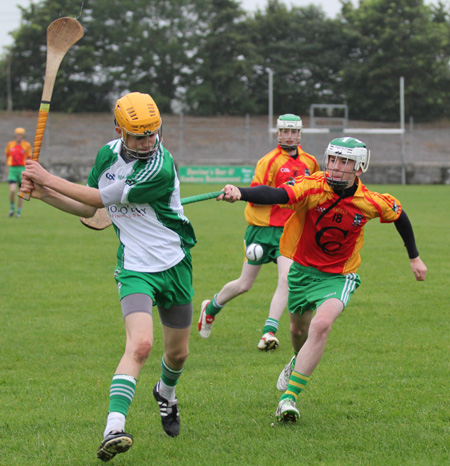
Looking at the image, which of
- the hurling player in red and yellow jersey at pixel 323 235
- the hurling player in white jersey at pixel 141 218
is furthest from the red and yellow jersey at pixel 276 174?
the hurling player in white jersey at pixel 141 218

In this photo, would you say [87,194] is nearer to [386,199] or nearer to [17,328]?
[386,199]

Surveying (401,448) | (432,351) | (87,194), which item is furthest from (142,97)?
(432,351)

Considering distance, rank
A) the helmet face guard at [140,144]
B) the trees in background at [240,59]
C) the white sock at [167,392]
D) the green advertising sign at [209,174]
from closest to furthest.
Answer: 1. the helmet face guard at [140,144]
2. the white sock at [167,392]
3. the green advertising sign at [209,174]
4. the trees in background at [240,59]

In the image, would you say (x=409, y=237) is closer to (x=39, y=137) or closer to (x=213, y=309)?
(x=39, y=137)

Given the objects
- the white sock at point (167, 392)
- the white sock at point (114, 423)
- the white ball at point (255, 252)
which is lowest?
the white sock at point (167, 392)

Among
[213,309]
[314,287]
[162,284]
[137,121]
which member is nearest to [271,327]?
[213,309]

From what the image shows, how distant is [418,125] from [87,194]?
46.2 m

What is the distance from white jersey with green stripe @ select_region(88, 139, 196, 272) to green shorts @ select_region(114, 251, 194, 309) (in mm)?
44

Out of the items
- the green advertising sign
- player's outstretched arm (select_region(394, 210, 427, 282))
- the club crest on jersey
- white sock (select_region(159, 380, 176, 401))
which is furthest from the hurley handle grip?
the green advertising sign

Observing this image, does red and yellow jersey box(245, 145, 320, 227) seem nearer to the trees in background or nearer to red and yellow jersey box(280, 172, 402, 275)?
red and yellow jersey box(280, 172, 402, 275)

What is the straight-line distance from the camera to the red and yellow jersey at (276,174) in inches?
301

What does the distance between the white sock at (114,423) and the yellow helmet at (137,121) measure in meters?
1.49

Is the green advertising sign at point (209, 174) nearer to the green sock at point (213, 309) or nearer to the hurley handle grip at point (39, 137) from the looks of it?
the green sock at point (213, 309)

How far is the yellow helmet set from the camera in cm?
424
